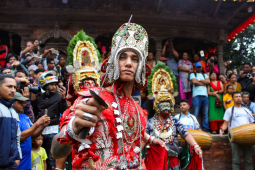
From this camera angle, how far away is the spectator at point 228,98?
278 inches

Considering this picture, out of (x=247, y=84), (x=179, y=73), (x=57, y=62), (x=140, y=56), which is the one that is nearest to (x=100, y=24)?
(x=57, y=62)

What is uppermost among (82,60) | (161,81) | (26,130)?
(82,60)

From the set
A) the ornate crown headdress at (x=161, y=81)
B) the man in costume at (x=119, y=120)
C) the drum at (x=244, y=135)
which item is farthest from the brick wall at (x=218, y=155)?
the man in costume at (x=119, y=120)

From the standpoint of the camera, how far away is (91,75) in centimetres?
393

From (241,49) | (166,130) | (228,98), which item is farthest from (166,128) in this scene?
(241,49)

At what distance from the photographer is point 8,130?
10.2 feet

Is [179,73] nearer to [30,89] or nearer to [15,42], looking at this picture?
[30,89]

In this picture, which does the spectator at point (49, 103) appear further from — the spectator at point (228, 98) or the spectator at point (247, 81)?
the spectator at point (247, 81)

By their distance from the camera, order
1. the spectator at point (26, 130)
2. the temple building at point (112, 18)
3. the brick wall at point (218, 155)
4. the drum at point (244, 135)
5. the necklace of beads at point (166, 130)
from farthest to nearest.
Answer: the temple building at point (112, 18), the brick wall at point (218, 155), the drum at point (244, 135), the necklace of beads at point (166, 130), the spectator at point (26, 130)

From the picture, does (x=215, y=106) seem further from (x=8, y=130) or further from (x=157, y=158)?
(x=8, y=130)

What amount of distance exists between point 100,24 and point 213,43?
17.8ft

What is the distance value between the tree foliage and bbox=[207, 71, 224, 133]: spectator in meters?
9.97

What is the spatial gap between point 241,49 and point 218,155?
1244 centimetres

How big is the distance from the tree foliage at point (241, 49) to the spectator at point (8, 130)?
52.3 ft
